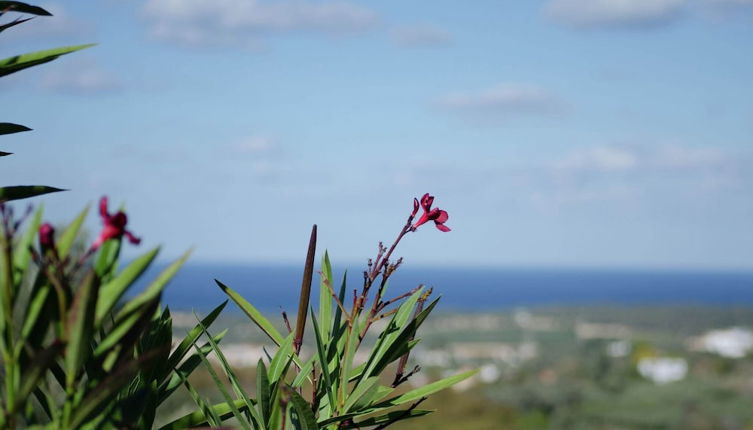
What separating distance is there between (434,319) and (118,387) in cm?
6309

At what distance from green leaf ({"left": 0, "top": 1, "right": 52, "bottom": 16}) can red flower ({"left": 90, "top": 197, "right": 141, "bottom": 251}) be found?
351 mm

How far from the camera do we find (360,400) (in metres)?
0.85

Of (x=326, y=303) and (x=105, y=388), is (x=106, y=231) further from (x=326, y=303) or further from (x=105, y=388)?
(x=326, y=303)

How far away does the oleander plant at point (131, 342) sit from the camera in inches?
23.1

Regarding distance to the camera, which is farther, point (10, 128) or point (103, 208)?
point (10, 128)

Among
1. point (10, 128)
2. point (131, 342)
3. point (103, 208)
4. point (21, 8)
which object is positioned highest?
point (21, 8)

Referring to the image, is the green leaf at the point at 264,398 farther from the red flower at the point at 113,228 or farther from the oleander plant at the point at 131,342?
the red flower at the point at 113,228

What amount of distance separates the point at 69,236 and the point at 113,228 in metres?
0.06

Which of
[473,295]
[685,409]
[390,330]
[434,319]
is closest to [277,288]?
[473,295]

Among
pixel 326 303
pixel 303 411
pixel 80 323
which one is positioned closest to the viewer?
pixel 80 323

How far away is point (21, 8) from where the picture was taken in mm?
865

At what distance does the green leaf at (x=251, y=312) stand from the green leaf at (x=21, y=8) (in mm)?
343

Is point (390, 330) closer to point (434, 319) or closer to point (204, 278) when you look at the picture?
point (434, 319)

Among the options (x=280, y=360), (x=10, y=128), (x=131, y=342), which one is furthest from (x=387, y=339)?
(x=10, y=128)
